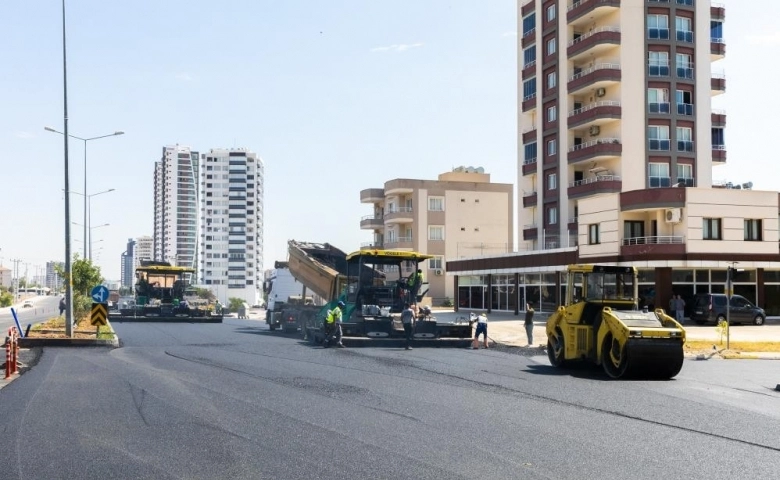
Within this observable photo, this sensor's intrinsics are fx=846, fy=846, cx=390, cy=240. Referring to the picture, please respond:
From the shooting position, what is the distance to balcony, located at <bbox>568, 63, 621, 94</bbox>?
57.4m

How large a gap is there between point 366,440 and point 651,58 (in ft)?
174

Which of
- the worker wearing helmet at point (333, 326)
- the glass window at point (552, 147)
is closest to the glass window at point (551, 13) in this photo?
the glass window at point (552, 147)

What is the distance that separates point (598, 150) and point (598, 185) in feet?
7.81

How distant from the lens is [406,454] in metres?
9.34

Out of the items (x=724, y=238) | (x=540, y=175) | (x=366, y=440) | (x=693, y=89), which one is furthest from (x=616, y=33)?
(x=366, y=440)

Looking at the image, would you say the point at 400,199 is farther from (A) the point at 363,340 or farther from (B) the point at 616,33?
(A) the point at 363,340

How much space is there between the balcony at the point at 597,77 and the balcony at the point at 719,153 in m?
8.52

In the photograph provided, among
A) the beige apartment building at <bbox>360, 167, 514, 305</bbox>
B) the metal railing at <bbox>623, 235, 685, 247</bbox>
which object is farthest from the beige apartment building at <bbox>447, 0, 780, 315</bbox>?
the beige apartment building at <bbox>360, 167, 514, 305</bbox>

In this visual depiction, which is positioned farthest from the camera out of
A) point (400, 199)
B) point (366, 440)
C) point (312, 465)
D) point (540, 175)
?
point (400, 199)

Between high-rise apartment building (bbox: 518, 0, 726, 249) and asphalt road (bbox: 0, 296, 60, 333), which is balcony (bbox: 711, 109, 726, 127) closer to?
high-rise apartment building (bbox: 518, 0, 726, 249)

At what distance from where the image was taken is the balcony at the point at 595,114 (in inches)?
2261

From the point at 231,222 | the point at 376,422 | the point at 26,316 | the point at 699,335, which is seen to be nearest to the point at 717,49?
the point at 699,335

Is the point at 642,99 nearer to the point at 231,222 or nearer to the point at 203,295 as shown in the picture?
the point at 203,295

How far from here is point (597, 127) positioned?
5978cm
